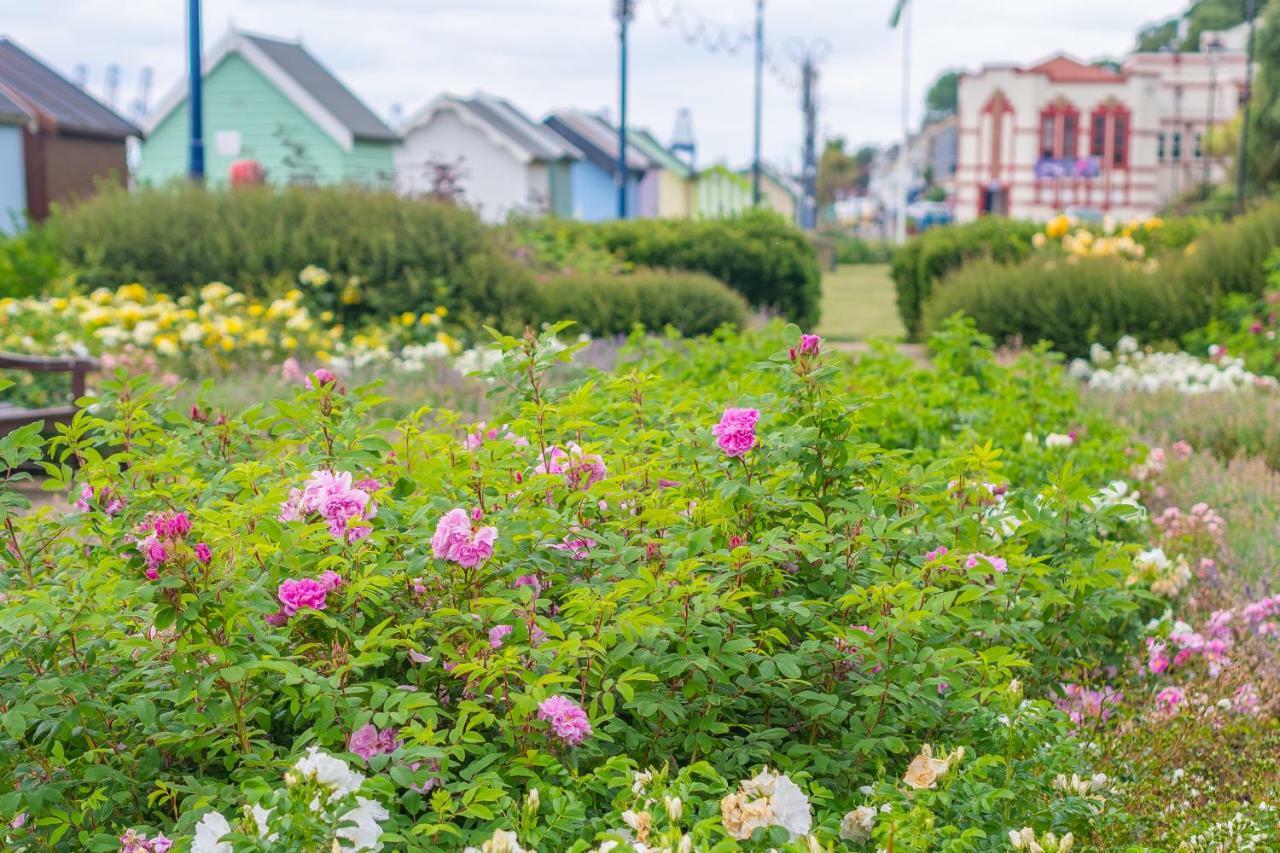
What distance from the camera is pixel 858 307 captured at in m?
25.8

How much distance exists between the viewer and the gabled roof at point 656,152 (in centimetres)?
5097

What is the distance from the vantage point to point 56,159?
90.1 feet

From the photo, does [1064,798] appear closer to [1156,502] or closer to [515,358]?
[515,358]

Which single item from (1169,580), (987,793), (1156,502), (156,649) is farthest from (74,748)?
(1156,502)

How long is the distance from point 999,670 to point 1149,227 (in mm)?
14796

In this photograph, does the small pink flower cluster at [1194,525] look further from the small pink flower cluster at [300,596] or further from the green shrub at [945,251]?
the green shrub at [945,251]

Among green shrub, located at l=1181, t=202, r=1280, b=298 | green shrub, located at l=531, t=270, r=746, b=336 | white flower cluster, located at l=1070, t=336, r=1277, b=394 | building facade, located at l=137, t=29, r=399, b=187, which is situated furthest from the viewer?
building facade, located at l=137, t=29, r=399, b=187

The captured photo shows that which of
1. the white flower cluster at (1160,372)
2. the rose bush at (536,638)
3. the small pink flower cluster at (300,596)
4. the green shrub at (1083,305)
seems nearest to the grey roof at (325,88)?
the green shrub at (1083,305)

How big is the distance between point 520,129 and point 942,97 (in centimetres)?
11742

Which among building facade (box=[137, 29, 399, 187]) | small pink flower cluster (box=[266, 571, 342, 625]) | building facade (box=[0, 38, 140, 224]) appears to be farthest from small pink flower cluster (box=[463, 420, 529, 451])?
building facade (box=[137, 29, 399, 187])

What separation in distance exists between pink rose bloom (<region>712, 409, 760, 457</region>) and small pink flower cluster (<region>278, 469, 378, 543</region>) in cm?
81

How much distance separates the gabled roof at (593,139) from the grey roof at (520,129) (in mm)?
2032

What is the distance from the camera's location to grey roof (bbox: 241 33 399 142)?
3206cm

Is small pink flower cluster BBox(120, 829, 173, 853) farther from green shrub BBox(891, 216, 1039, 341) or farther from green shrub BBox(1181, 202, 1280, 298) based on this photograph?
green shrub BBox(891, 216, 1039, 341)
